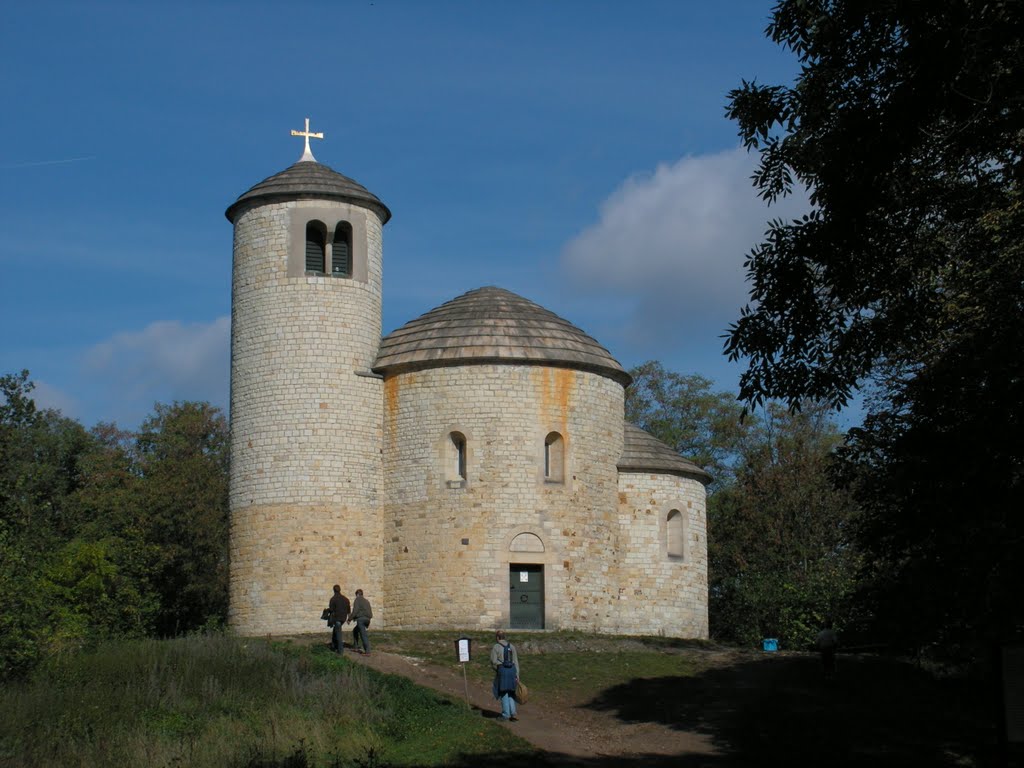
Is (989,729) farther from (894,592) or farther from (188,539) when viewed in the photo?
(188,539)

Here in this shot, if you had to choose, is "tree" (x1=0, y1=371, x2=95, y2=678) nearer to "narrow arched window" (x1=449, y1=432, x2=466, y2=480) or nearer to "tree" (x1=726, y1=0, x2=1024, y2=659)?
A: "narrow arched window" (x1=449, y1=432, x2=466, y2=480)

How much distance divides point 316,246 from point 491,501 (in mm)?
8251

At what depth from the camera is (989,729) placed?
2211 centimetres

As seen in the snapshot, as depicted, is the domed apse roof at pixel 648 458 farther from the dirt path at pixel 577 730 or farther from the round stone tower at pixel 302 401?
the dirt path at pixel 577 730

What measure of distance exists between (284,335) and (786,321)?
20.4 meters

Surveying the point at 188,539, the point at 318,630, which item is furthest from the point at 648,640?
the point at 188,539

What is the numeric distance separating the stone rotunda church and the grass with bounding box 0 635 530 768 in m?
7.03

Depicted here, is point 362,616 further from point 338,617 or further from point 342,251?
point 342,251

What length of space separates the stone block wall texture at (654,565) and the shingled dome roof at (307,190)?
1017 centimetres

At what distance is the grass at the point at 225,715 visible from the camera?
19.4 m

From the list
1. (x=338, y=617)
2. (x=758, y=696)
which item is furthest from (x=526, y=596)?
(x=758, y=696)

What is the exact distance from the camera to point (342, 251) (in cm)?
3556

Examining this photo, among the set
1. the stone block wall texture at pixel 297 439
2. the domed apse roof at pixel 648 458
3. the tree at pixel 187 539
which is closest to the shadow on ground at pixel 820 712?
the domed apse roof at pixel 648 458

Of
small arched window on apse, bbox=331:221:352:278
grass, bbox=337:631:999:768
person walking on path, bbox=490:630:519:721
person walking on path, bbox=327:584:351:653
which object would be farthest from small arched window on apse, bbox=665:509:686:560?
person walking on path, bbox=490:630:519:721
